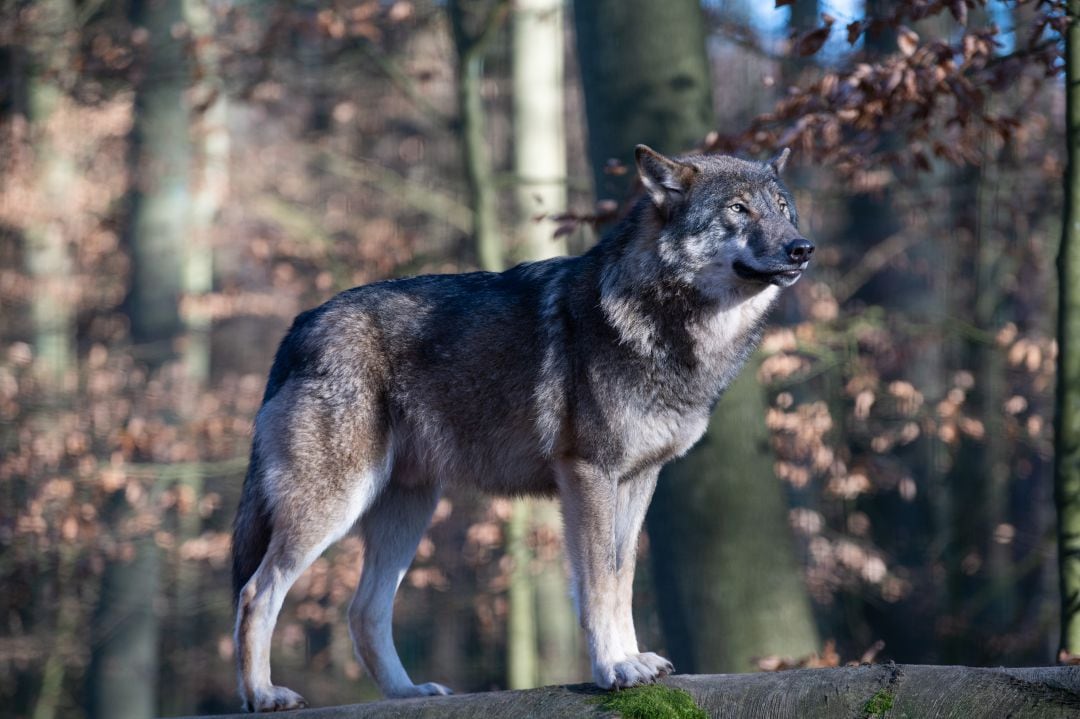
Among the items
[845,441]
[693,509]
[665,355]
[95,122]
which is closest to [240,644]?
[665,355]

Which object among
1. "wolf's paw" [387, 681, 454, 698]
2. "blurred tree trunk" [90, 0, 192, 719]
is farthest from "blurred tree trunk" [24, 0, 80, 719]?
"wolf's paw" [387, 681, 454, 698]

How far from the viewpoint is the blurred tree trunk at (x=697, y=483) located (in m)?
7.71

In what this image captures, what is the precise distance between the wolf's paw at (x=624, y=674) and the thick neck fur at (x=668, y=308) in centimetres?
133

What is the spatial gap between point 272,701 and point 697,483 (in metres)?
3.47

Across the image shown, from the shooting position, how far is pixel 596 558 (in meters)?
5.09

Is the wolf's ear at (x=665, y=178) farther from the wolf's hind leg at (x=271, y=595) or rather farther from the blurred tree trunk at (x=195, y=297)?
the blurred tree trunk at (x=195, y=297)

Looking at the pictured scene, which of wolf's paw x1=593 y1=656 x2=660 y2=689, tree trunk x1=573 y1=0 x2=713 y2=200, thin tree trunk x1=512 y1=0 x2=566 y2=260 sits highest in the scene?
thin tree trunk x1=512 y1=0 x2=566 y2=260

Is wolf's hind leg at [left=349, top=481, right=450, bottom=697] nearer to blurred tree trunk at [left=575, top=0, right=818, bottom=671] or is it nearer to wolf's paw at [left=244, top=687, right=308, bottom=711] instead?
wolf's paw at [left=244, top=687, right=308, bottom=711]

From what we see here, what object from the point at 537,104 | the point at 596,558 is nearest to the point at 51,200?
the point at 537,104

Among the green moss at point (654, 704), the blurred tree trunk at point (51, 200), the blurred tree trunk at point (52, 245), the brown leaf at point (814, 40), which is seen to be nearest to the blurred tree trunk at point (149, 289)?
the blurred tree trunk at point (52, 245)

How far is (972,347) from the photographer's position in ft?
40.0

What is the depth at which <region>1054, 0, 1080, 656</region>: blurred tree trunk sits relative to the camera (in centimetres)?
589

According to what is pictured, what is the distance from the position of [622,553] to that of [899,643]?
28.7 ft

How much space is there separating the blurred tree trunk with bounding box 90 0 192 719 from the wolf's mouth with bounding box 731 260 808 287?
30.4 ft
